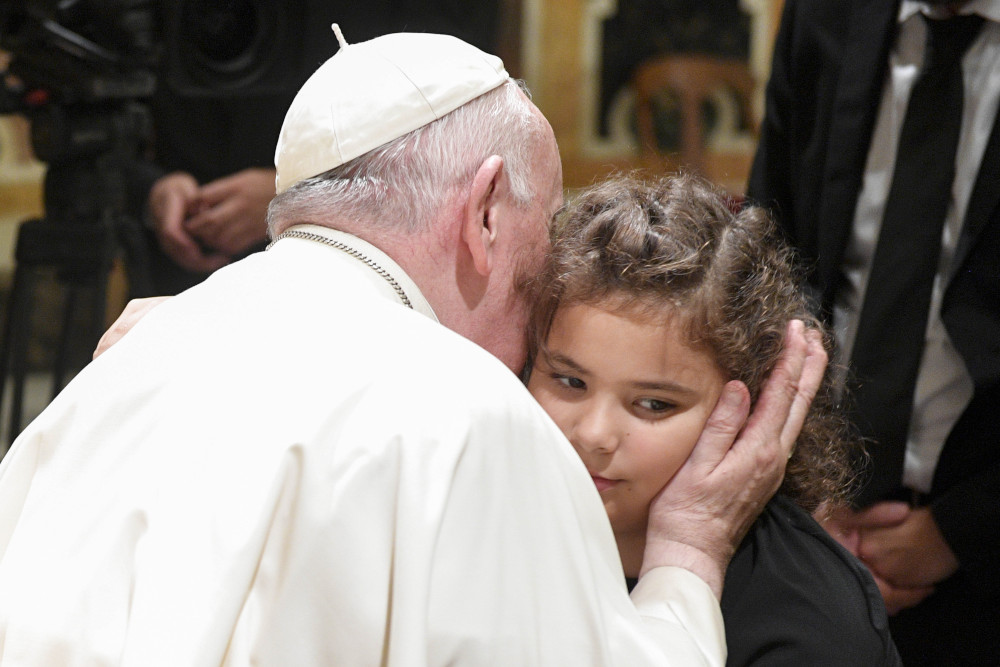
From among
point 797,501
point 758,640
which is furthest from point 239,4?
point 758,640

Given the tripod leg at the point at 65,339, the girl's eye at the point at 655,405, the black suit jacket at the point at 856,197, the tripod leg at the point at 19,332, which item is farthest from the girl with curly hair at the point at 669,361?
the tripod leg at the point at 19,332

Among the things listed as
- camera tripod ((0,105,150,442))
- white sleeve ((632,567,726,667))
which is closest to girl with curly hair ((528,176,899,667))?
white sleeve ((632,567,726,667))

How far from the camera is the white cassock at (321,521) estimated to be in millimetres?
1264

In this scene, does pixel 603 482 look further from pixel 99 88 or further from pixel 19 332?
pixel 19 332

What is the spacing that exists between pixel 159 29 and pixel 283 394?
2.53 metres

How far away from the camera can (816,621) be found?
1.65 m

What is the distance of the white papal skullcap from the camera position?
1.67 m

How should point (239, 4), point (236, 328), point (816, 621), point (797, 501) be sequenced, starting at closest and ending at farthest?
point (236, 328) → point (816, 621) → point (797, 501) → point (239, 4)

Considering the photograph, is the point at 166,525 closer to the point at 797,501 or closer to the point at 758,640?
the point at 758,640

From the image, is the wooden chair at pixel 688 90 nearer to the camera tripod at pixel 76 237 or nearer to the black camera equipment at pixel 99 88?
the black camera equipment at pixel 99 88

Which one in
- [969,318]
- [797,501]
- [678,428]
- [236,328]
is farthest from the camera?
[969,318]

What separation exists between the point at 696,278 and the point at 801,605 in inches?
20.9

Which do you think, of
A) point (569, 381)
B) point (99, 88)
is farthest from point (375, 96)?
point (99, 88)

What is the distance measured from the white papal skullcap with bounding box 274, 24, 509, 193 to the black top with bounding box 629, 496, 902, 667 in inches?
32.8
